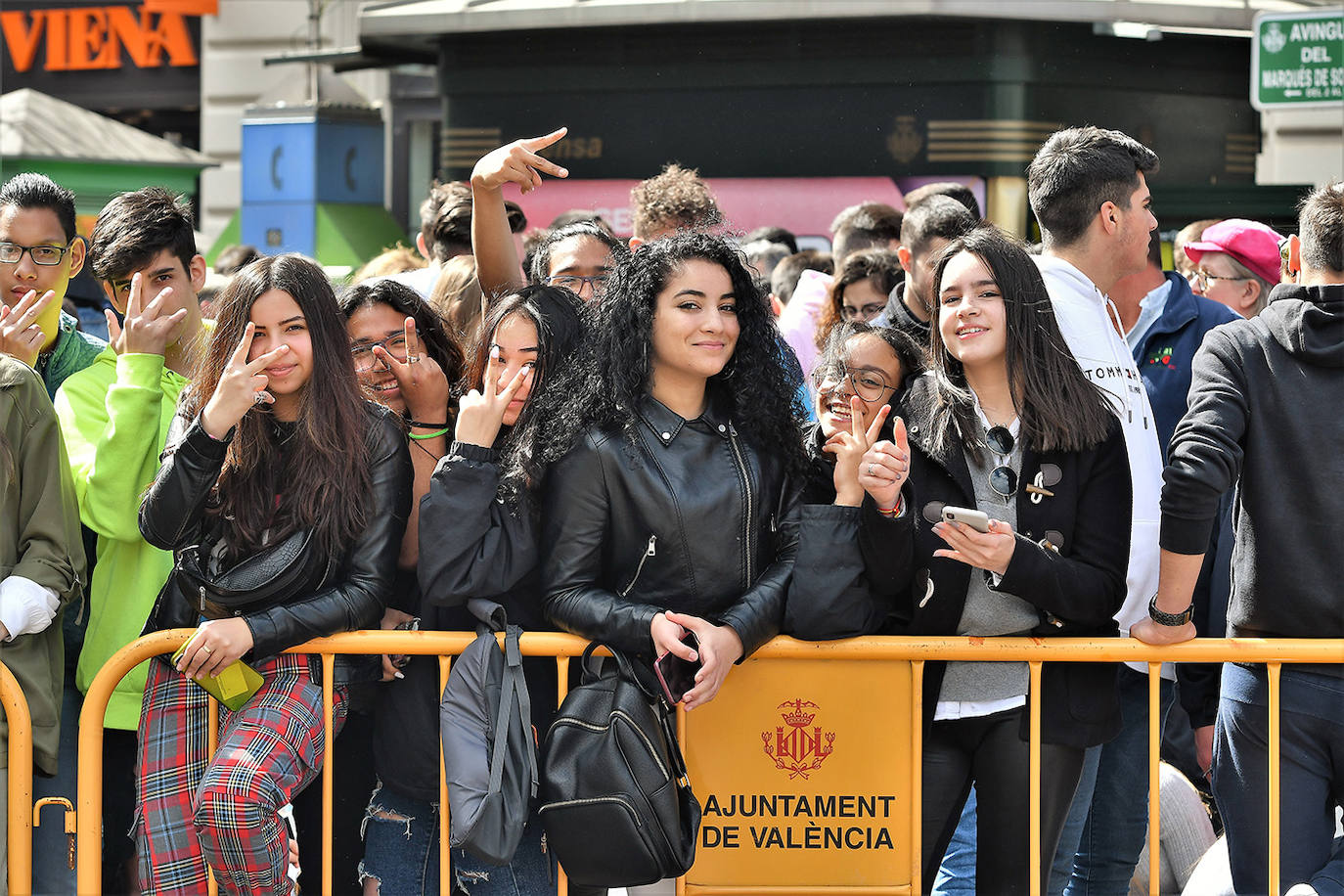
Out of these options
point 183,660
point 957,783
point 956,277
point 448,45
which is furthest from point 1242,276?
point 448,45

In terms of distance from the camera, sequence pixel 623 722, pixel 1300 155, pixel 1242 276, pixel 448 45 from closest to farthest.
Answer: pixel 623 722 → pixel 1242 276 → pixel 1300 155 → pixel 448 45

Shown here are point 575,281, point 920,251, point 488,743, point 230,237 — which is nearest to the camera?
point 488,743

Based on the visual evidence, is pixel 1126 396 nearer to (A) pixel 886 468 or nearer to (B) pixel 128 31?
(A) pixel 886 468

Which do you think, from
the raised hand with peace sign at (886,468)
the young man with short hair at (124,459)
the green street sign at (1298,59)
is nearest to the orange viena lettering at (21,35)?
the green street sign at (1298,59)

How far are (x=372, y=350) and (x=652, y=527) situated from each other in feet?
3.54

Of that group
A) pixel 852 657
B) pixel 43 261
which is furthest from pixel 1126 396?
pixel 43 261

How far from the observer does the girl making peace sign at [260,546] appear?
3.49 m

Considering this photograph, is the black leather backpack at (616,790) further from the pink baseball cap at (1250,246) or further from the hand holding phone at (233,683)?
the pink baseball cap at (1250,246)

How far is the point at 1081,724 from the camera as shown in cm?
365

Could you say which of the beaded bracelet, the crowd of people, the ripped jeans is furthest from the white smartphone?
the ripped jeans

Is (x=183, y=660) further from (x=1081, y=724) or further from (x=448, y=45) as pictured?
(x=448, y=45)

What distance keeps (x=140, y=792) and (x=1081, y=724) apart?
226 cm

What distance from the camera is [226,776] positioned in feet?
11.2

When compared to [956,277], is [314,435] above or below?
below
